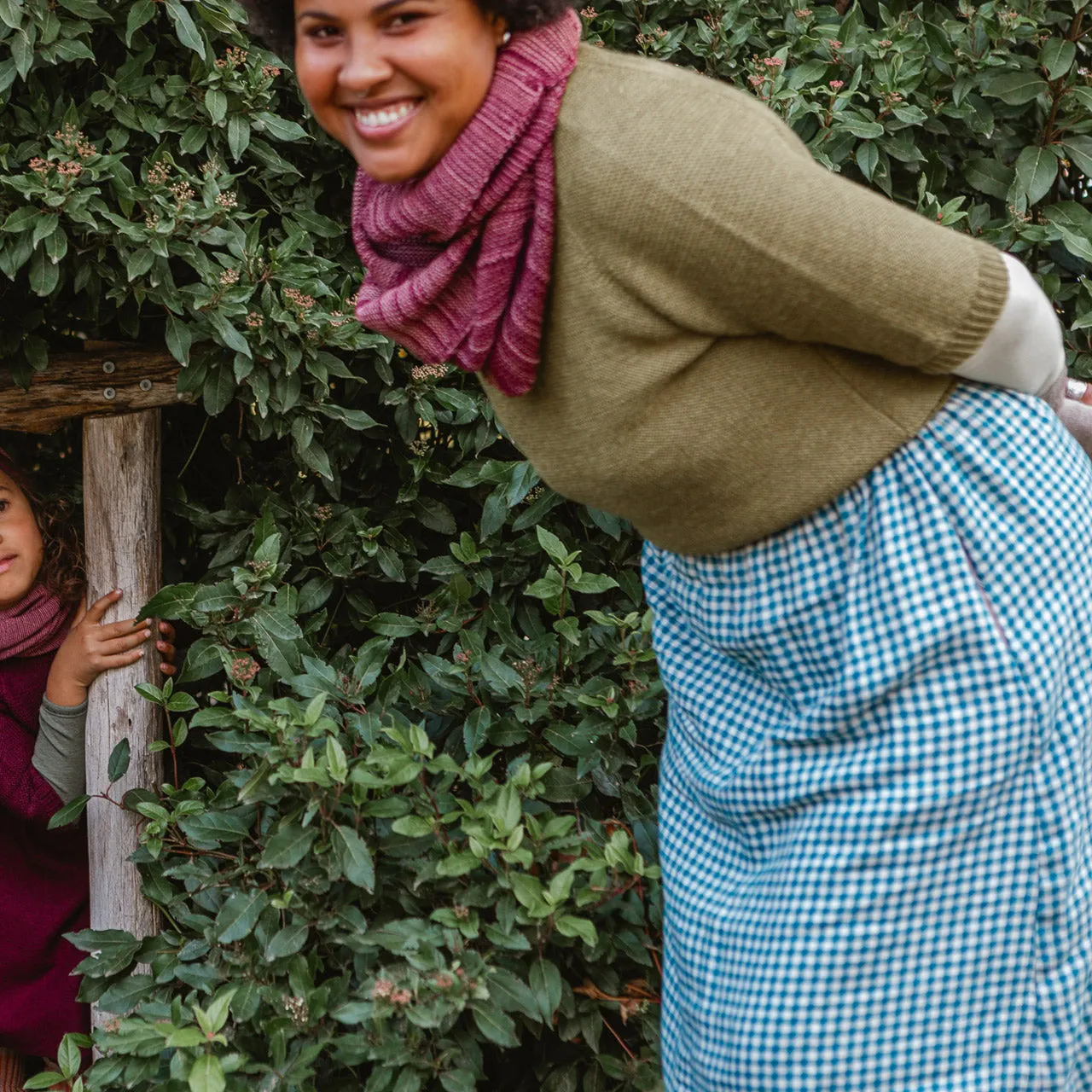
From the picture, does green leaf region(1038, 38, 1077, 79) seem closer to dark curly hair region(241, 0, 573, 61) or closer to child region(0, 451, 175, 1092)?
dark curly hair region(241, 0, 573, 61)

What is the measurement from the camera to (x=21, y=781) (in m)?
2.74

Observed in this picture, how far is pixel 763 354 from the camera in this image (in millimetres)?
1463

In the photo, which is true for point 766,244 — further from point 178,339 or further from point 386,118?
point 178,339

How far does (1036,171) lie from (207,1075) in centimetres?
236

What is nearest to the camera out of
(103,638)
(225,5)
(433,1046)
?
(433,1046)

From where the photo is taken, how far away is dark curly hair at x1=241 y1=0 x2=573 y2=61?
4.76 feet

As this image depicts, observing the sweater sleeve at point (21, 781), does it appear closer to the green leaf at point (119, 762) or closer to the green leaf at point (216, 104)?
the green leaf at point (119, 762)

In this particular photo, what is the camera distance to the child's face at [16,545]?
106 inches

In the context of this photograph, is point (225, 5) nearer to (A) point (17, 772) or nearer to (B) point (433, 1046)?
(A) point (17, 772)

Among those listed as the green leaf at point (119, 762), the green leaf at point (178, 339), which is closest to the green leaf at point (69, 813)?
the green leaf at point (119, 762)

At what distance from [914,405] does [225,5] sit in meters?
1.59

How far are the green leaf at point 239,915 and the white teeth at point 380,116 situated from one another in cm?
125

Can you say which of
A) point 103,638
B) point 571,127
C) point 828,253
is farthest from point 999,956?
point 103,638

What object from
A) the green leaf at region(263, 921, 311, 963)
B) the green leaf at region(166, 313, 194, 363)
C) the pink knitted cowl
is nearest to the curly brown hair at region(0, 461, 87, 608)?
the green leaf at region(166, 313, 194, 363)
